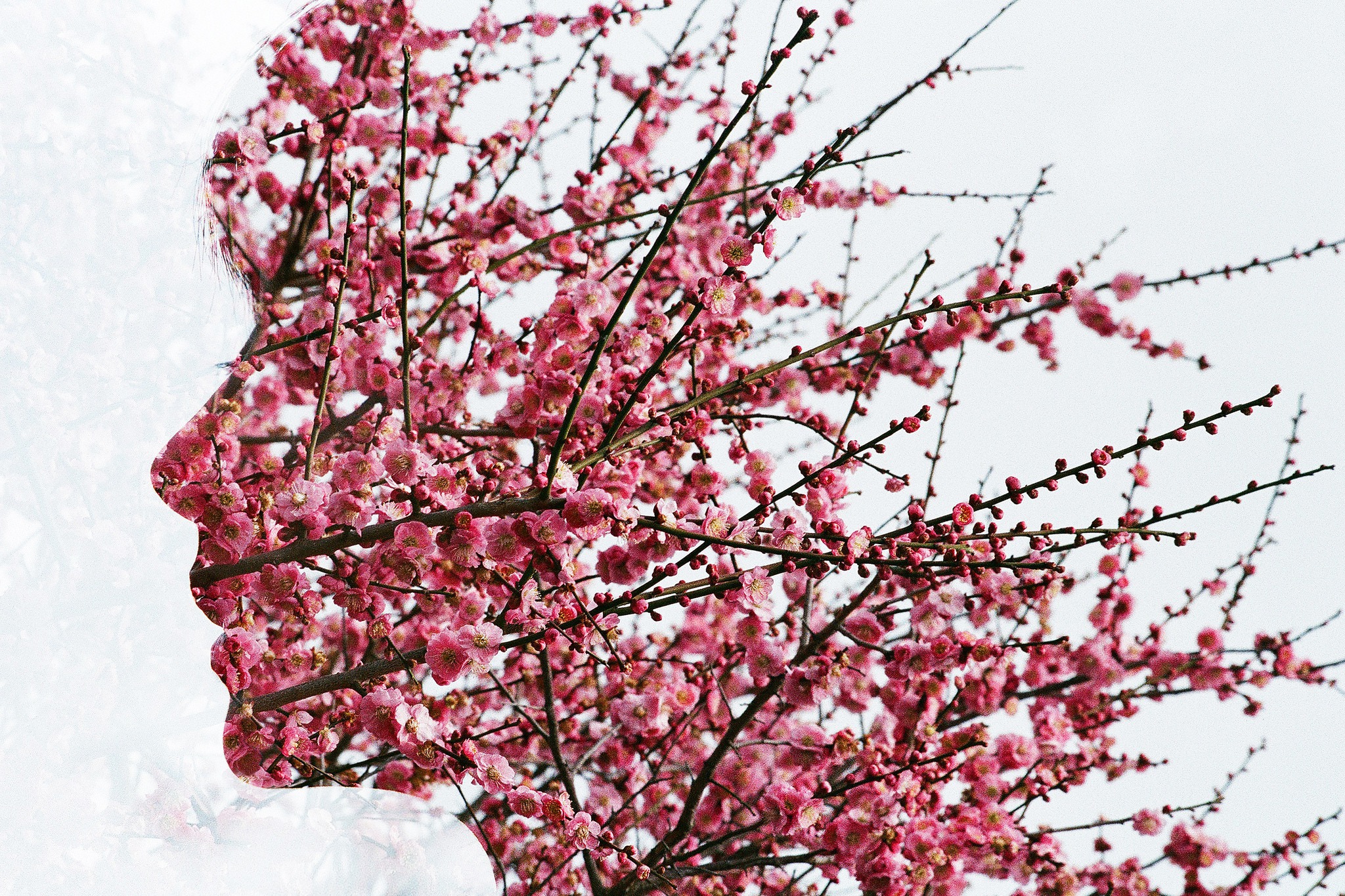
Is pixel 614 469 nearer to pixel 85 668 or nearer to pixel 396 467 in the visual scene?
pixel 396 467

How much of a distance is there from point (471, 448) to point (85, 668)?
2209 millimetres

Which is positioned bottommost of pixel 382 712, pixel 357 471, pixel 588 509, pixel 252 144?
pixel 382 712

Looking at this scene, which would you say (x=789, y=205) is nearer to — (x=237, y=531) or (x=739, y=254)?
(x=739, y=254)

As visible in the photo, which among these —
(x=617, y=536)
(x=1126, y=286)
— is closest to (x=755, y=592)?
(x=617, y=536)

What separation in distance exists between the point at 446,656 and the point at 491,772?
1.27 ft

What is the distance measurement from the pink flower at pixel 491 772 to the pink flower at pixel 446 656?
294 millimetres

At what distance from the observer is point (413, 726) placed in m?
2.59

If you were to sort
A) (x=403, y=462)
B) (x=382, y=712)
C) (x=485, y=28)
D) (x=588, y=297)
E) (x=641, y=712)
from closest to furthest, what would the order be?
(x=382, y=712) < (x=403, y=462) < (x=588, y=297) < (x=641, y=712) < (x=485, y=28)

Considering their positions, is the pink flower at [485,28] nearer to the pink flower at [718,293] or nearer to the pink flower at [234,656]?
the pink flower at [718,293]

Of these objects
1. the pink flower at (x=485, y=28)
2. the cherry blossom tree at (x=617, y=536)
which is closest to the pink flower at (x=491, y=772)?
the cherry blossom tree at (x=617, y=536)

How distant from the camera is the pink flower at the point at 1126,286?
17.3 ft

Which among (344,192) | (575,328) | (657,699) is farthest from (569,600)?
(344,192)

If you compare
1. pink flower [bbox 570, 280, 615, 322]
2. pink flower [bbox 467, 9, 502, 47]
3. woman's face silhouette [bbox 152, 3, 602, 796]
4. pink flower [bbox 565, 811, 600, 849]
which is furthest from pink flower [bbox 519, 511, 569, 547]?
pink flower [bbox 467, 9, 502, 47]

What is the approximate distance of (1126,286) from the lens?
5.31 m
